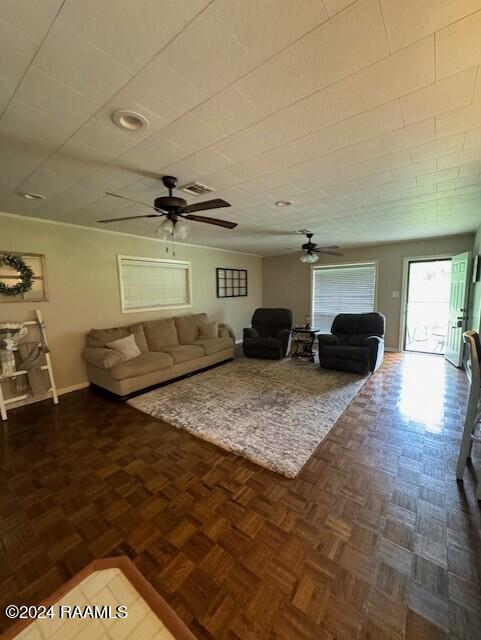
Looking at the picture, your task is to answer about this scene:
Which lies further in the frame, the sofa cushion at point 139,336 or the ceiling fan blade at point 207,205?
the sofa cushion at point 139,336

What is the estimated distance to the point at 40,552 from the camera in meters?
1.42

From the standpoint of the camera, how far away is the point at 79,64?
113 cm

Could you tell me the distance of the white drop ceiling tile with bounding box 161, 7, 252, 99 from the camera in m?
0.97

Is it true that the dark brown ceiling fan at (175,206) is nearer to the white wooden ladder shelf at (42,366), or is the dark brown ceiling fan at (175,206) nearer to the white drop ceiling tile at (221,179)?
the white drop ceiling tile at (221,179)

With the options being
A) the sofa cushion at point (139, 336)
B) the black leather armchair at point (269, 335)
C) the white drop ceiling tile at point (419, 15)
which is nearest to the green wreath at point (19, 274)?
the sofa cushion at point (139, 336)

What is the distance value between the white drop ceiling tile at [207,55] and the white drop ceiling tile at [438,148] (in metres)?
1.46

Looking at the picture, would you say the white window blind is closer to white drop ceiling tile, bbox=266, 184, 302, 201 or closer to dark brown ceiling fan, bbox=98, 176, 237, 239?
white drop ceiling tile, bbox=266, 184, 302, 201

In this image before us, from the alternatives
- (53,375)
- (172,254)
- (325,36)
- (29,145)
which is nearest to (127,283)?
(172,254)

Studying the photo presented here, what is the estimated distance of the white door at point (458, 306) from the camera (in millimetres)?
4200

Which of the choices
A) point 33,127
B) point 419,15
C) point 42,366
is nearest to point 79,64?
point 33,127

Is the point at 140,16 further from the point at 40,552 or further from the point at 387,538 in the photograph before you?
the point at 387,538

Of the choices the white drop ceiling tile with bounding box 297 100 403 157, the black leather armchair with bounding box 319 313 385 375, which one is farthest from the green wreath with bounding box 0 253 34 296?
the black leather armchair with bounding box 319 313 385 375

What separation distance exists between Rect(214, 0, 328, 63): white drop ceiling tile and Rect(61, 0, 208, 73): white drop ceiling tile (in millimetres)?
105

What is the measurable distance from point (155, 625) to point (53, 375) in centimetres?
334
